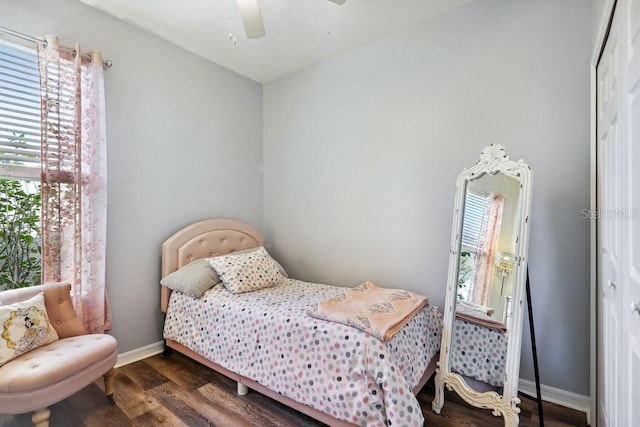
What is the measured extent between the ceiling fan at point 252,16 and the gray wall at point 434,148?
111cm

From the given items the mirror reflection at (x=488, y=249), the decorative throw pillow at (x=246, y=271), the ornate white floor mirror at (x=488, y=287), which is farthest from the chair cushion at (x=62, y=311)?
the mirror reflection at (x=488, y=249)

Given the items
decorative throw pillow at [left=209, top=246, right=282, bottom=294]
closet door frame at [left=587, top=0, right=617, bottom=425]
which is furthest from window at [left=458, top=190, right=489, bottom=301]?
decorative throw pillow at [left=209, top=246, right=282, bottom=294]

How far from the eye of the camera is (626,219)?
3.55 feet

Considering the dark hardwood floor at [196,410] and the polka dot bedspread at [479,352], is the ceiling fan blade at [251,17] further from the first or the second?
the dark hardwood floor at [196,410]

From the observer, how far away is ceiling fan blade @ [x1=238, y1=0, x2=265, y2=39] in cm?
165

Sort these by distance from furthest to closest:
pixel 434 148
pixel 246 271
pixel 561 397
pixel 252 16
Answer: pixel 246 271 → pixel 434 148 → pixel 561 397 → pixel 252 16

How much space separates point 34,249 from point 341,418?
2.24 m

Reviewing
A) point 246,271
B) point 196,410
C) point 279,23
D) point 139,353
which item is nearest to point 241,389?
point 196,410

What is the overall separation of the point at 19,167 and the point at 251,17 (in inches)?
69.4

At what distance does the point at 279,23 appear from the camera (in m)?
2.42

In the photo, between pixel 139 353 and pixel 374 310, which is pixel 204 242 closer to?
pixel 139 353

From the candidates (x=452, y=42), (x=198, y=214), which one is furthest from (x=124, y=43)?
(x=452, y=42)

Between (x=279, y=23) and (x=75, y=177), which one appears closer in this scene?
(x=75, y=177)

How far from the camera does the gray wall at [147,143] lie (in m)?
2.27
